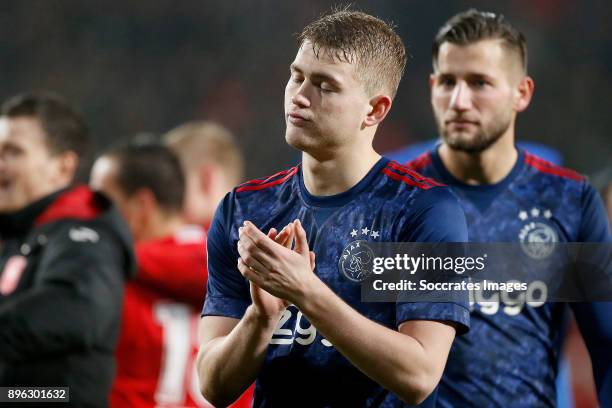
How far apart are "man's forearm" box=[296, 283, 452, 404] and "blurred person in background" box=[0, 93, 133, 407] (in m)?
1.56

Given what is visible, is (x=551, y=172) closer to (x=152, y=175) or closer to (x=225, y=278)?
(x=225, y=278)

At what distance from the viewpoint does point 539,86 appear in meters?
9.45

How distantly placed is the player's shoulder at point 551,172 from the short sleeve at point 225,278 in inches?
56.2

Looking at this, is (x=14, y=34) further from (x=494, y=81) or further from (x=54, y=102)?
(x=494, y=81)

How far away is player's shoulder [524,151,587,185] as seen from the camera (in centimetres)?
356

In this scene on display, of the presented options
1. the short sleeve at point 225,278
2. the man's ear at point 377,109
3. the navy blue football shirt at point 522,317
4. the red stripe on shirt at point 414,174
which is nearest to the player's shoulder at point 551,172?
the navy blue football shirt at point 522,317

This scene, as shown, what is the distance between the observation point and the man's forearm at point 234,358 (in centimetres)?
235

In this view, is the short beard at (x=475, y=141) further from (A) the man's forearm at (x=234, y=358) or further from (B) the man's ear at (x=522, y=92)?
(A) the man's forearm at (x=234, y=358)

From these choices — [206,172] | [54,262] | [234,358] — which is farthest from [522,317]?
[206,172]

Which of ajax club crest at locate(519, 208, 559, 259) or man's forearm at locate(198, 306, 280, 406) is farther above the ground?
ajax club crest at locate(519, 208, 559, 259)

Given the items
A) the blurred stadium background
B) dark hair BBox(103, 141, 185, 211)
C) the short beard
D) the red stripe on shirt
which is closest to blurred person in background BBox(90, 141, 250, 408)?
dark hair BBox(103, 141, 185, 211)

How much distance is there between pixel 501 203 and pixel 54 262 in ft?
5.56

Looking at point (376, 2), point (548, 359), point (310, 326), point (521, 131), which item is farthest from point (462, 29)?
point (376, 2)

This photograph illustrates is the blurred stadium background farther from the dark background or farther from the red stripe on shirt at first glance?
the red stripe on shirt
